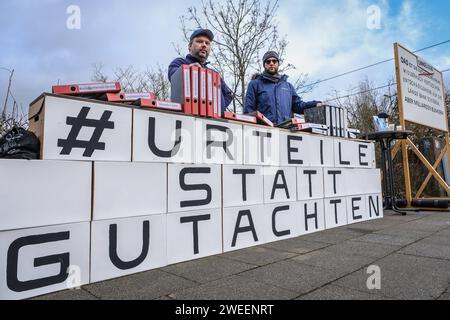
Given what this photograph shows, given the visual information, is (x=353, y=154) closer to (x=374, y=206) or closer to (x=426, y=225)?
(x=374, y=206)

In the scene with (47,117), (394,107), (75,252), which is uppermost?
(394,107)

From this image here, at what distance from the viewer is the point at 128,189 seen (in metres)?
1.94

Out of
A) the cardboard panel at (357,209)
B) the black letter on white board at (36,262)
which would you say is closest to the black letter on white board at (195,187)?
the black letter on white board at (36,262)

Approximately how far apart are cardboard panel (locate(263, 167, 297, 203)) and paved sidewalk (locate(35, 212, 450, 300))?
17.3 inches

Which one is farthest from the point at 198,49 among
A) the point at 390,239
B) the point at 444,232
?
the point at 444,232

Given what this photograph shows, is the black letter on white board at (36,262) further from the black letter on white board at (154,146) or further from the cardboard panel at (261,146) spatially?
the cardboard panel at (261,146)

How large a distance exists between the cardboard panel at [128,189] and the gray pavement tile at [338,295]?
44.1 inches

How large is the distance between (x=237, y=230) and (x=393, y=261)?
Result: 1.16 m

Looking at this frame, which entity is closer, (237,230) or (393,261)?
(393,261)

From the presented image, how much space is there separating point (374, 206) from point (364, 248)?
2.04m
